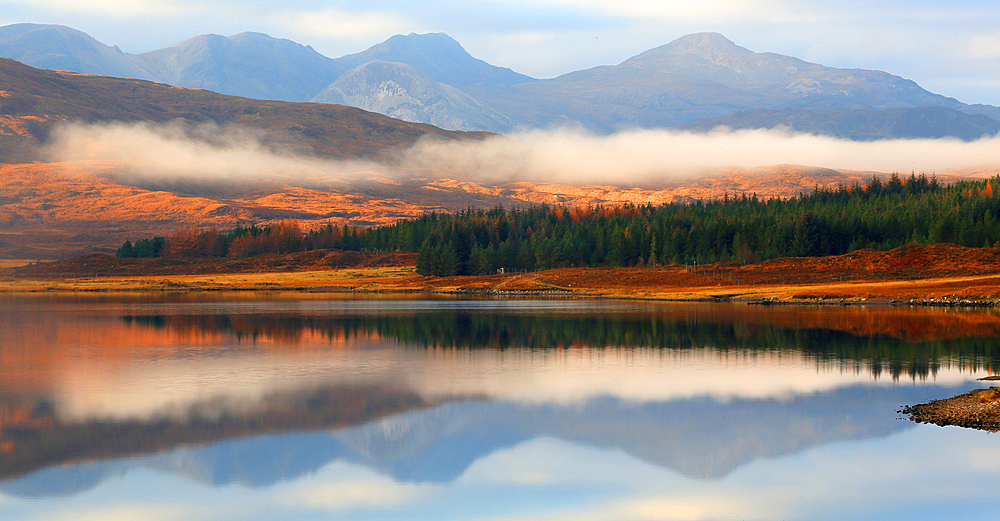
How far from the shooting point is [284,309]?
372ft

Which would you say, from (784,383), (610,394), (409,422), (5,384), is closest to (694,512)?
(409,422)

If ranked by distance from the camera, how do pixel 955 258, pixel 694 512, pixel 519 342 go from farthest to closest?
pixel 955 258, pixel 519 342, pixel 694 512

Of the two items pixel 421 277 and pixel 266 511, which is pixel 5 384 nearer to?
pixel 266 511

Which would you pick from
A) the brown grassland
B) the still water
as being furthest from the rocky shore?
the brown grassland

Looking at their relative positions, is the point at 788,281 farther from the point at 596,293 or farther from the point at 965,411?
the point at 965,411

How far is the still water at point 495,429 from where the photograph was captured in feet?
84.2

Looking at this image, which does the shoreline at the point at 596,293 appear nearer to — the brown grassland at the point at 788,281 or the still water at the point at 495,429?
the brown grassland at the point at 788,281

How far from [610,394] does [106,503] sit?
24.8 m

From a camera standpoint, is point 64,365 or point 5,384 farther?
point 64,365

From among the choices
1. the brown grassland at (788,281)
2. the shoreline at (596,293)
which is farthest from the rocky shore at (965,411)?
the brown grassland at (788,281)

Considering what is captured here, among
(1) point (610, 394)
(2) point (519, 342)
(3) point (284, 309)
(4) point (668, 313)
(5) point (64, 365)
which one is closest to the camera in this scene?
(1) point (610, 394)

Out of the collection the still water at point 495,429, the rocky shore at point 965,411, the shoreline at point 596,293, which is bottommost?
the shoreline at point 596,293

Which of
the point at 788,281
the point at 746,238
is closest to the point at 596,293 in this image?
the point at 788,281

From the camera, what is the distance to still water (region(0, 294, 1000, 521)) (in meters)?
25.7
